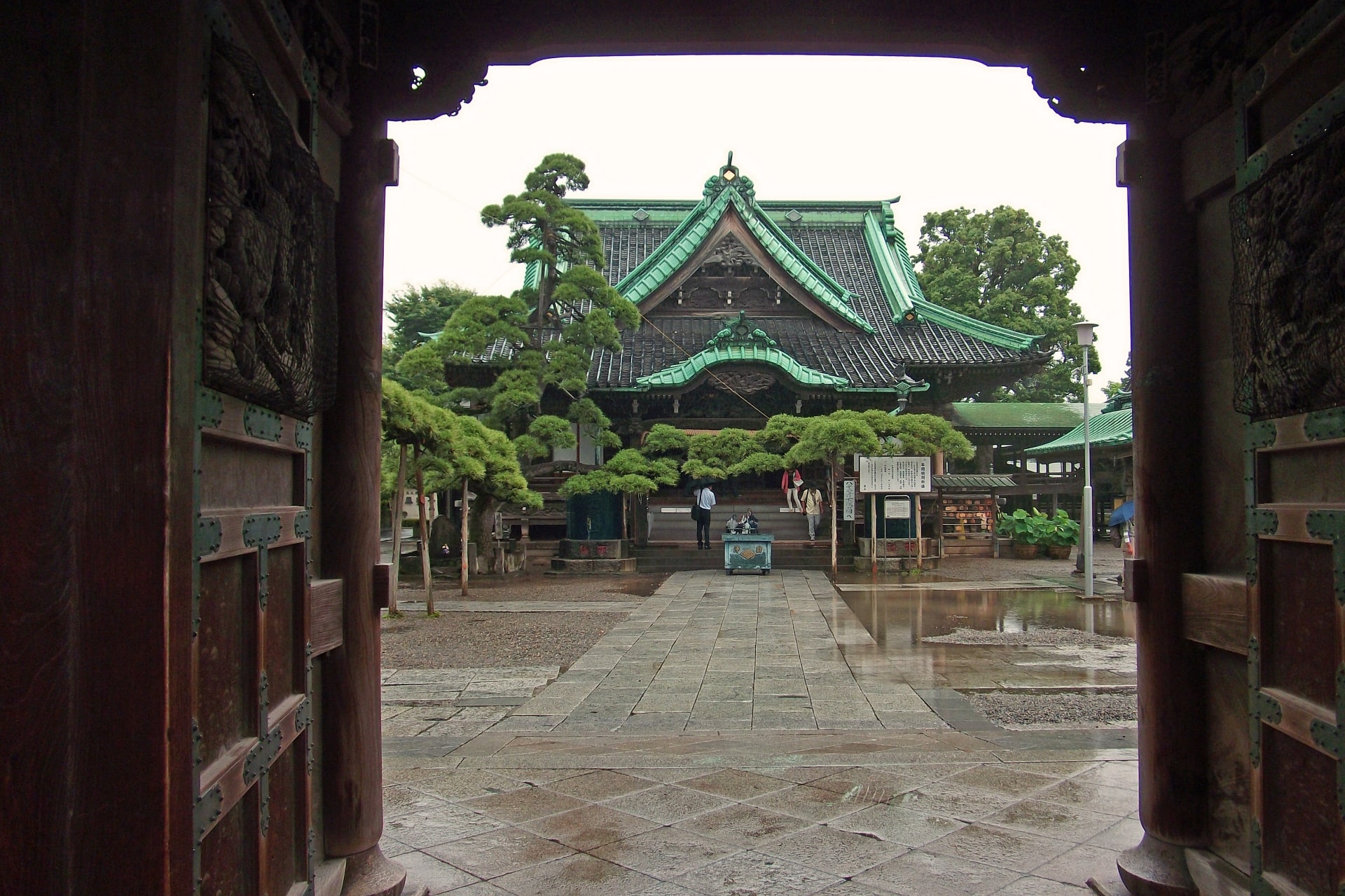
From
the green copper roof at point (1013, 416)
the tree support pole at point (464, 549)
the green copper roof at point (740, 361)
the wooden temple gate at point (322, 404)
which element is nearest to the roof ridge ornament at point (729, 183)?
the green copper roof at point (740, 361)

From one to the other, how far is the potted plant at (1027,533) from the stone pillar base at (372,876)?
19487mm

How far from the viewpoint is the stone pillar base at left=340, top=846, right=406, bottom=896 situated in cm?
312

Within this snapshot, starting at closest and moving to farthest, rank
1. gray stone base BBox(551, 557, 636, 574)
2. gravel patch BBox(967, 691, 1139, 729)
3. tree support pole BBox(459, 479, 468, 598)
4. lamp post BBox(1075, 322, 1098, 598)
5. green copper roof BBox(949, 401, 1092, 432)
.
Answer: gravel patch BBox(967, 691, 1139, 729) < lamp post BBox(1075, 322, 1098, 598) < tree support pole BBox(459, 479, 468, 598) < gray stone base BBox(551, 557, 636, 574) < green copper roof BBox(949, 401, 1092, 432)

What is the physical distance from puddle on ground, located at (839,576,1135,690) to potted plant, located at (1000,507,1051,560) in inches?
256

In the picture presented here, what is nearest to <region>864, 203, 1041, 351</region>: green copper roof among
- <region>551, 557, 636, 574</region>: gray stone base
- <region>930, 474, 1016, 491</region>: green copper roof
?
<region>930, 474, 1016, 491</region>: green copper roof

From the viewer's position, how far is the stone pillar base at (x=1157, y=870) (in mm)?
3102

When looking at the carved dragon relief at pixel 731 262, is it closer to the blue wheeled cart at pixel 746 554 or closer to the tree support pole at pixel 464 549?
the blue wheeled cart at pixel 746 554

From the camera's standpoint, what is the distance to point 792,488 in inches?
827

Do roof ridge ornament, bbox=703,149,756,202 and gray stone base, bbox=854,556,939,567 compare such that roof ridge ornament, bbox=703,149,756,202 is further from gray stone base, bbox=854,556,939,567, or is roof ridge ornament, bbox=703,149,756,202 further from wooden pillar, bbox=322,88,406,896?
wooden pillar, bbox=322,88,406,896

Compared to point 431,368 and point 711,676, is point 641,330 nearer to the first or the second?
point 431,368

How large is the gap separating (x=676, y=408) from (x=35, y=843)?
59.8ft

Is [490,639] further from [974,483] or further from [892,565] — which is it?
[974,483]

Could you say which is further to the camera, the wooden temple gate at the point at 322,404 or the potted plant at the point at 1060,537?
the potted plant at the point at 1060,537

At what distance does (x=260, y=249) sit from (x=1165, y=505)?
3.00m
